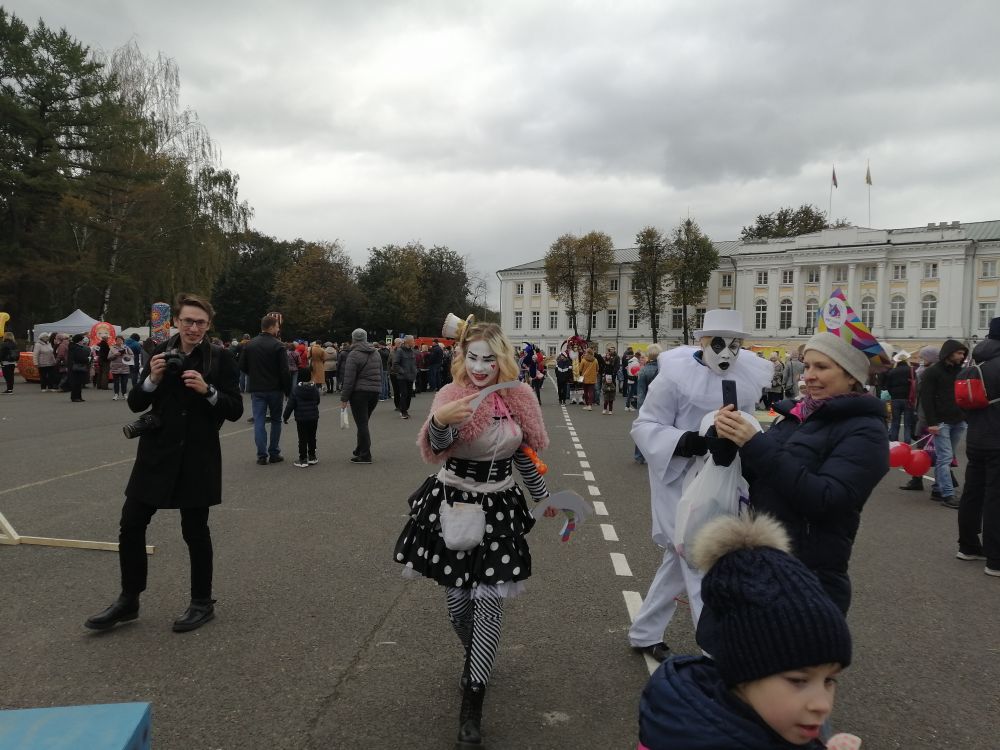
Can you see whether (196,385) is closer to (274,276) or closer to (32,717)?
(32,717)

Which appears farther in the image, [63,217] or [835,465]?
[63,217]

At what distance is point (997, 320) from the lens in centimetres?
591

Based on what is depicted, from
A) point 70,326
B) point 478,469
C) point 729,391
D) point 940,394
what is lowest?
point 940,394

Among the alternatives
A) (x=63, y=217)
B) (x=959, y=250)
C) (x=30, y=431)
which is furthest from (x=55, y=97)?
(x=959, y=250)

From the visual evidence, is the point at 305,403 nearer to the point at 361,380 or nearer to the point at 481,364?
the point at 361,380

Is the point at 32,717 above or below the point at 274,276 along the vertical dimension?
below

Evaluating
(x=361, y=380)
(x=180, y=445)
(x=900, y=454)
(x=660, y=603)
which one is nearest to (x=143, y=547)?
(x=180, y=445)

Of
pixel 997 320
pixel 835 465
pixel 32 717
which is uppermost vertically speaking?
pixel 997 320

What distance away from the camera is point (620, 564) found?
5777mm

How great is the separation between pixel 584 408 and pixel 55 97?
30.4m

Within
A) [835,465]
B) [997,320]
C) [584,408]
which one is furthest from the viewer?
[584,408]

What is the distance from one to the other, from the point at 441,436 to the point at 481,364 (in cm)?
40

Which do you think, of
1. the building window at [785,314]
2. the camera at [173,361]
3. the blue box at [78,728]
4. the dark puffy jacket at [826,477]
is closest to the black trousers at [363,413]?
the camera at [173,361]

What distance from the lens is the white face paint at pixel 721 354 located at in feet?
11.9
